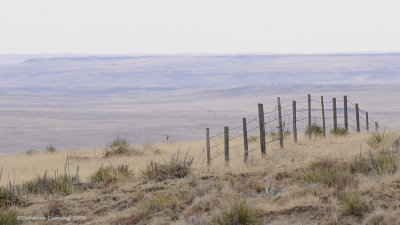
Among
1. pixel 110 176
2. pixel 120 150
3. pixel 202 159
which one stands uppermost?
pixel 110 176

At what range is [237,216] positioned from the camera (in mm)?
9031

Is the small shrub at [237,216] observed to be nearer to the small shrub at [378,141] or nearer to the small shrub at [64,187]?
the small shrub at [64,187]

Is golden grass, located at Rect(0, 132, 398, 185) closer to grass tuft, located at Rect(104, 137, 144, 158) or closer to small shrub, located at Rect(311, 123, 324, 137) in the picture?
grass tuft, located at Rect(104, 137, 144, 158)

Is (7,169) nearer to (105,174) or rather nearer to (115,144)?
(115,144)

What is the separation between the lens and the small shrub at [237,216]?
9.01m

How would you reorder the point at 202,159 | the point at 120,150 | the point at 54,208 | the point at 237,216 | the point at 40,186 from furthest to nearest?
the point at 120,150
the point at 202,159
the point at 40,186
the point at 54,208
the point at 237,216

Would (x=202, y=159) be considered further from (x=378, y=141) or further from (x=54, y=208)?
(x=54, y=208)

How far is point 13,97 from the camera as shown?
136875 mm

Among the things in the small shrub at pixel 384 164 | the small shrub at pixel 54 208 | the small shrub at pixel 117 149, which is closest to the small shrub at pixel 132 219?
the small shrub at pixel 54 208

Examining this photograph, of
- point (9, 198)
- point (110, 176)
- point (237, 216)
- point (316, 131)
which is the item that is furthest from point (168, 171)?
point (316, 131)

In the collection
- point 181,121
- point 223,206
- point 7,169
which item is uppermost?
point 223,206

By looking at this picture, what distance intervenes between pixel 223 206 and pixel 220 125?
2504 inches

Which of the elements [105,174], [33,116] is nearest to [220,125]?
[33,116]

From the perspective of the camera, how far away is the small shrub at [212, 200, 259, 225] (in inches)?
355
